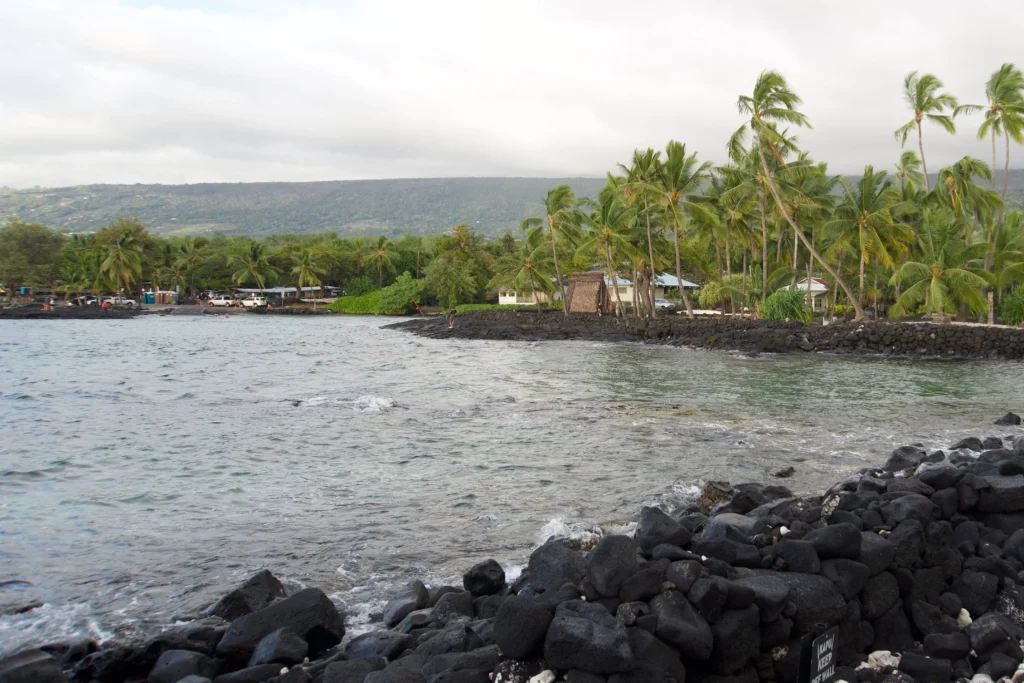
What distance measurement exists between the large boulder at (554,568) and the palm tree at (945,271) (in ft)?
97.2

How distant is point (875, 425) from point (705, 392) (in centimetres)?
496

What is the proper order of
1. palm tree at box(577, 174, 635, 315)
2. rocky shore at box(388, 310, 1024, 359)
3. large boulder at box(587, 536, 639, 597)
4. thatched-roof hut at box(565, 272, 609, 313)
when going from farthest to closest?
thatched-roof hut at box(565, 272, 609, 313) → palm tree at box(577, 174, 635, 315) → rocky shore at box(388, 310, 1024, 359) → large boulder at box(587, 536, 639, 597)

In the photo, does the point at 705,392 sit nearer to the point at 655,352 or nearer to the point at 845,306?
the point at 655,352

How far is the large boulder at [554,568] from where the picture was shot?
468cm

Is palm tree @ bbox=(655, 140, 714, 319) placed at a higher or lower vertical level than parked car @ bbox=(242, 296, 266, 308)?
higher

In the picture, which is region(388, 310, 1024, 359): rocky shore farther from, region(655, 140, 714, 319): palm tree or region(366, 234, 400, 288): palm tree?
region(366, 234, 400, 288): palm tree

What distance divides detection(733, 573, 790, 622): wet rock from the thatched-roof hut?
156 feet

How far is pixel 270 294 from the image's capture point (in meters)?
85.2

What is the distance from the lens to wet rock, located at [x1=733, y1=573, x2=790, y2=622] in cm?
420

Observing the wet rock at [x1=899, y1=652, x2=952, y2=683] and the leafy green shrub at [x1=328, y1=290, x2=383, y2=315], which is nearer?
the wet rock at [x1=899, y1=652, x2=952, y2=683]

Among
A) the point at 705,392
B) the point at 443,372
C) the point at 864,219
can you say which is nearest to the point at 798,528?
the point at 705,392

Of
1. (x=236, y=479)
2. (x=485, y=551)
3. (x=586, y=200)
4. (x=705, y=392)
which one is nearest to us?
(x=485, y=551)

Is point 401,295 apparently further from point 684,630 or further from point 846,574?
point 684,630

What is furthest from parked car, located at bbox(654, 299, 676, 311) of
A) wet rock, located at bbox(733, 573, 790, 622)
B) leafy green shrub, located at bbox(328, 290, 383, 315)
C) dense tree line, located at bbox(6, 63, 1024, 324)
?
wet rock, located at bbox(733, 573, 790, 622)
